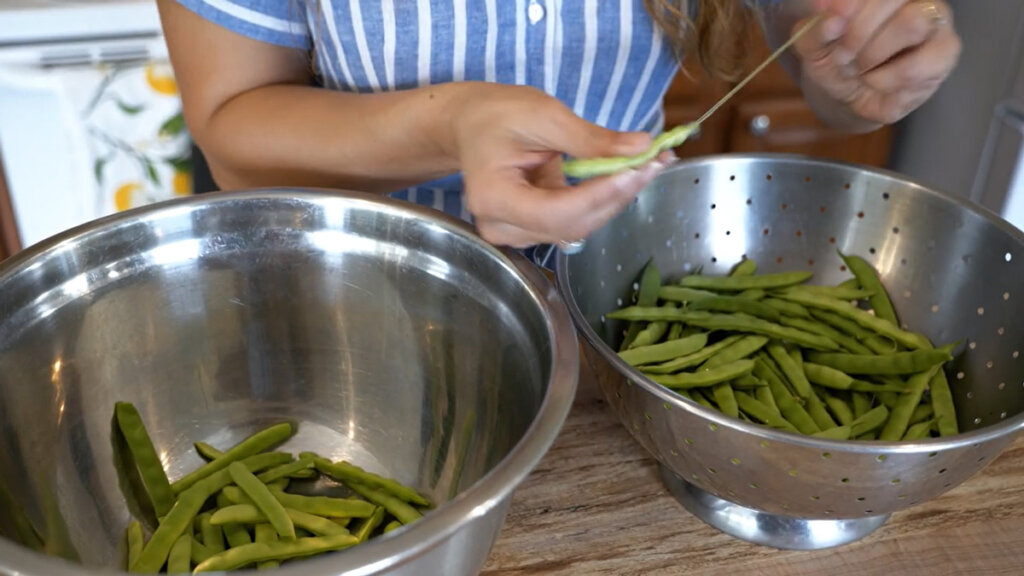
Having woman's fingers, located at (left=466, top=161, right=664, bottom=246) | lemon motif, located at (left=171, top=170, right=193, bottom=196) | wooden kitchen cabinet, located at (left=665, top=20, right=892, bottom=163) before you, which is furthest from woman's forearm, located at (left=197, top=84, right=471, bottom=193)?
wooden kitchen cabinet, located at (left=665, top=20, right=892, bottom=163)

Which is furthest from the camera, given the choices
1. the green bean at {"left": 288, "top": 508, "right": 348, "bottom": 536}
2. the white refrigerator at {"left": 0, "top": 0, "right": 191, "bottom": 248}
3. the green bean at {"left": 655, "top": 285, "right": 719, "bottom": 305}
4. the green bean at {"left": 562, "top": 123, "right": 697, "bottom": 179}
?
the white refrigerator at {"left": 0, "top": 0, "right": 191, "bottom": 248}

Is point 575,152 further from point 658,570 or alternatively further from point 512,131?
point 658,570

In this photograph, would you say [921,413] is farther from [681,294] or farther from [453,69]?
[453,69]

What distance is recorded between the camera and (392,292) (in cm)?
80

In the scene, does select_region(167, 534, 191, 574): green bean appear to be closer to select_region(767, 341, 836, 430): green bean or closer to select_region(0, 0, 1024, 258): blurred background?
select_region(767, 341, 836, 430): green bean

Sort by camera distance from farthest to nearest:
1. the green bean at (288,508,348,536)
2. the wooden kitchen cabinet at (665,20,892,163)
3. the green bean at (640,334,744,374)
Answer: the wooden kitchen cabinet at (665,20,892,163) < the green bean at (640,334,744,374) < the green bean at (288,508,348,536)

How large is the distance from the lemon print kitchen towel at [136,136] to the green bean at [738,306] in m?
1.25

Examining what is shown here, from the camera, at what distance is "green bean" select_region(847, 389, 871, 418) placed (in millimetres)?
818

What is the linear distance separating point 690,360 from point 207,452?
0.44 meters

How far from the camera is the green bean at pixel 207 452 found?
0.79m

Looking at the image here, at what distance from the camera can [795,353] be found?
0.87m

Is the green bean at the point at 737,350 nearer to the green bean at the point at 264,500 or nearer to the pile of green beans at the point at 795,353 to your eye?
the pile of green beans at the point at 795,353

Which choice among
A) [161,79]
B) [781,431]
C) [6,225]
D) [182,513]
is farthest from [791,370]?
[6,225]

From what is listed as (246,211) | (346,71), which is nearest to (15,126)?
(346,71)
